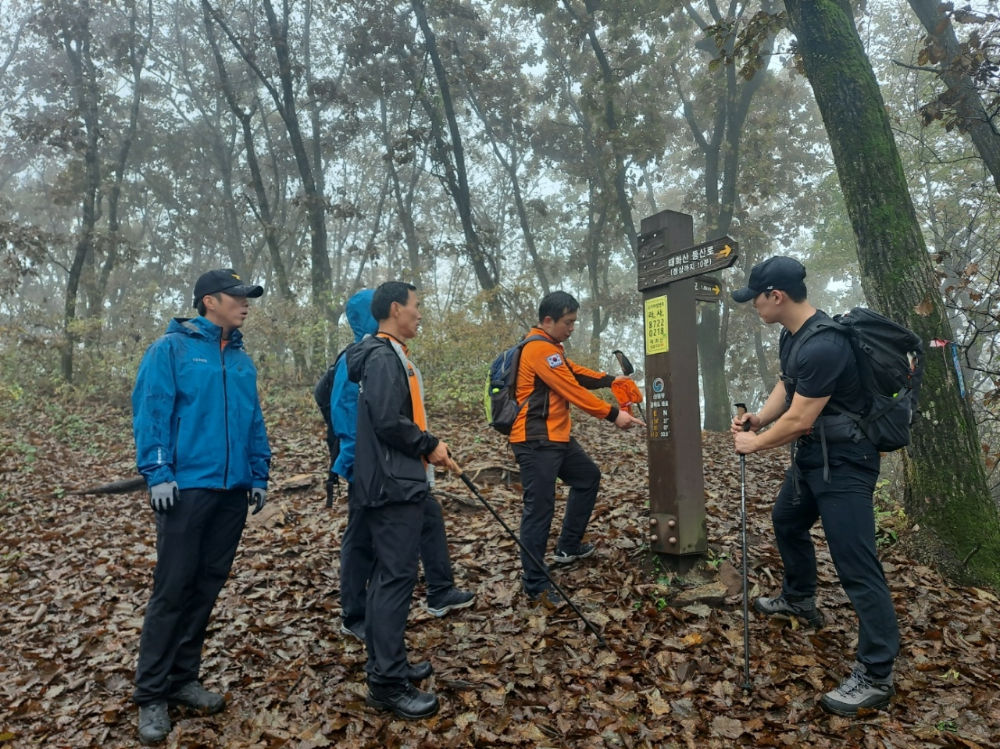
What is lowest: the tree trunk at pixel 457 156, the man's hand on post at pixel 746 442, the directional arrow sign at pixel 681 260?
the man's hand on post at pixel 746 442

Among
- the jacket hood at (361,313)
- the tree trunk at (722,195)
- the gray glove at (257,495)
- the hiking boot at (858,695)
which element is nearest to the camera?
the hiking boot at (858,695)

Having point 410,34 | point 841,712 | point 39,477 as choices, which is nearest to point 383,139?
point 410,34

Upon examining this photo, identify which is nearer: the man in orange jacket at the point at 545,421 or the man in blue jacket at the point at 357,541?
the man in blue jacket at the point at 357,541

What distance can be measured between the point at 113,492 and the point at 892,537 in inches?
387

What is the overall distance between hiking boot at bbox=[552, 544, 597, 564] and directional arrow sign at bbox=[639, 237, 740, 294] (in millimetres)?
2326

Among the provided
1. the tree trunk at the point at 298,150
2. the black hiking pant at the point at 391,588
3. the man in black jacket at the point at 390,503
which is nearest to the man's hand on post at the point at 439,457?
the man in black jacket at the point at 390,503

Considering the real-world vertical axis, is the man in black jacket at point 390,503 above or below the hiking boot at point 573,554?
above

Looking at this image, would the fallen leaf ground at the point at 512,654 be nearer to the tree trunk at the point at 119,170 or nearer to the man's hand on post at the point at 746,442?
the man's hand on post at the point at 746,442

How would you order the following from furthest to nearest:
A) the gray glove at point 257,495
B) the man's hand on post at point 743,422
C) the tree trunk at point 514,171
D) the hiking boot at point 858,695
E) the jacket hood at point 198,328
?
the tree trunk at point 514,171 < the man's hand on post at point 743,422 < the gray glove at point 257,495 < the jacket hood at point 198,328 < the hiking boot at point 858,695

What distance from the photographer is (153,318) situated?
18.6 m

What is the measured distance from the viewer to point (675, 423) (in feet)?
16.3

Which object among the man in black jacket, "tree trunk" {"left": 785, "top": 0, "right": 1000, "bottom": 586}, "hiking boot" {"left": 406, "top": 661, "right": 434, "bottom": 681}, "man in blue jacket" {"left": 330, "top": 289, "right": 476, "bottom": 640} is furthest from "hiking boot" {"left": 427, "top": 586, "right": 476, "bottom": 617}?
"tree trunk" {"left": 785, "top": 0, "right": 1000, "bottom": 586}

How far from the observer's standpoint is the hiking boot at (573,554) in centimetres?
541

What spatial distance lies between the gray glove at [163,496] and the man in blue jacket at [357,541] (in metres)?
1.25
